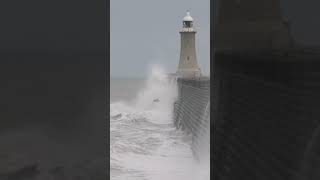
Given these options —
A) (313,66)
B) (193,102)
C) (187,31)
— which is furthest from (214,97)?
(187,31)

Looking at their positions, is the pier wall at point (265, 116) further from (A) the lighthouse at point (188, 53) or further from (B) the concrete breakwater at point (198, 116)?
(A) the lighthouse at point (188, 53)

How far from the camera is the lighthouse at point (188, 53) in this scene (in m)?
18.0

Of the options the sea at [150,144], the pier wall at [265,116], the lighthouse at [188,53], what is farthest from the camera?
the lighthouse at [188,53]

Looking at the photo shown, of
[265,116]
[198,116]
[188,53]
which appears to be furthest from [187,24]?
[265,116]

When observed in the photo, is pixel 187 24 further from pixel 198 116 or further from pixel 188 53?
pixel 198 116

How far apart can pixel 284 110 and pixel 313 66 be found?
0.23 meters

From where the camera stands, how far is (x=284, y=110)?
1.84 metres

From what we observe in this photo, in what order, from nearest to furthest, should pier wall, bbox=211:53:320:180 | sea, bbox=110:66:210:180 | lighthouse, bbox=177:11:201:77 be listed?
pier wall, bbox=211:53:320:180 → sea, bbox=110:66:210:180 → lighthouse, bbox=177:11:201:77

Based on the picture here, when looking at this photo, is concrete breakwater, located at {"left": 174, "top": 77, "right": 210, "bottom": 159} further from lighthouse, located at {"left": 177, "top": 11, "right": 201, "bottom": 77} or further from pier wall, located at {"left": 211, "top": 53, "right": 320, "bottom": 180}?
pier wall, located at {"left": 211, "top": 53, "right": 320, "bottom": 180}

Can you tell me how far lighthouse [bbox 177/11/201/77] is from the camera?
59.2ft

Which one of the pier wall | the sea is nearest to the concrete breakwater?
the sea

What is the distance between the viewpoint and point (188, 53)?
59.7ft

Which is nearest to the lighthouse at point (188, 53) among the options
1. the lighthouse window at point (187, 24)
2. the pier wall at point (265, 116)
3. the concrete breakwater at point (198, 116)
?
the lighthouse window at point (187, 24)
